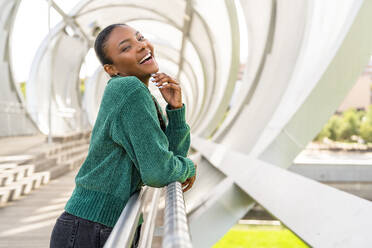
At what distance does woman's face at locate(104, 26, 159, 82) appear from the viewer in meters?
1.56

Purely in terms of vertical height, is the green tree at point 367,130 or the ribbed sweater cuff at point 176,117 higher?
the ribbed sweater cuff at point 176,117

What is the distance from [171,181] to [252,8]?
596 centimetres

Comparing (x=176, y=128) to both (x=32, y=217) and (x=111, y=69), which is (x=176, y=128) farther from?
(x=32, y=217)

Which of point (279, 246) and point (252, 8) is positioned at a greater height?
point (252, 8)

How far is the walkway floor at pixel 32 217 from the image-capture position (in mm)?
3977

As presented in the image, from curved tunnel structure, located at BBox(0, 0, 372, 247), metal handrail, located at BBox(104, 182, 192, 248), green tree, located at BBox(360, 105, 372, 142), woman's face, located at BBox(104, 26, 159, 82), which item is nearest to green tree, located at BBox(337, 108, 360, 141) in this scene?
green tree, located at BBox(360, 105, 372, 142)

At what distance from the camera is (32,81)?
1942cm

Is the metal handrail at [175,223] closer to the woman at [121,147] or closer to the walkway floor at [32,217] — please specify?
the woman at [121,147]

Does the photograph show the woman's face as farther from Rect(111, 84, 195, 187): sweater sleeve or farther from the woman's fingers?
Rect(111, 84, 195, 187): sweater sleeve

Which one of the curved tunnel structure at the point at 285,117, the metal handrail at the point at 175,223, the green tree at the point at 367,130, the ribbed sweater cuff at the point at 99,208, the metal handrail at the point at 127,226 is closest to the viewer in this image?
the metal handrail at the point at 175,223

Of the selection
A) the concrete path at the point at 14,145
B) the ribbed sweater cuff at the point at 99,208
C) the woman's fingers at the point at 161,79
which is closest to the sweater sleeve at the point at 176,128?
the woman's fingers at the point at 161,79

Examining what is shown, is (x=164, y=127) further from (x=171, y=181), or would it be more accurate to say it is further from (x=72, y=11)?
(x=72, y=11)

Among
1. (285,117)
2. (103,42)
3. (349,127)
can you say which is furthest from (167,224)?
(349,127)

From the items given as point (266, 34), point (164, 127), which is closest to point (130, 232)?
point (164, 127)
